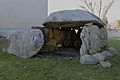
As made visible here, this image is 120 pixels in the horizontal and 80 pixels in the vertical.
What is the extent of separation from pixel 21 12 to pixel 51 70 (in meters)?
6.72

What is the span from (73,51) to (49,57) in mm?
1280

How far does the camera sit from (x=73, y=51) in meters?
8.04

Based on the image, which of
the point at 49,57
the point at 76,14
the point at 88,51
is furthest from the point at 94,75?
the point at 76,14

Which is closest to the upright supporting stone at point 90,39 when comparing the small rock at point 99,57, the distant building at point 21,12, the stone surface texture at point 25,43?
the small rock at point 99,57

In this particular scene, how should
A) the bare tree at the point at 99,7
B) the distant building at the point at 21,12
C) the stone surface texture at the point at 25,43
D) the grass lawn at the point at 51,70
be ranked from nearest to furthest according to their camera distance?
the grass lawn at the point at 51,70, the stone surface texture at the point at 25,43, the distant building at the point at 21,12, the bare tree at the point at 99,7

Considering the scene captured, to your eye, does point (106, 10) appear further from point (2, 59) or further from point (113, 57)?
point (2, 59)

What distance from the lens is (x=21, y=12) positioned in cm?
1210

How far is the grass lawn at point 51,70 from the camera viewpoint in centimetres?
545

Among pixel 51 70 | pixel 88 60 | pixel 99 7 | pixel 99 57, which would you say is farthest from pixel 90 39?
pixel 99 7

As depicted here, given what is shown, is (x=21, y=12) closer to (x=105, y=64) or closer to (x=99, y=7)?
(x=105, y=64)

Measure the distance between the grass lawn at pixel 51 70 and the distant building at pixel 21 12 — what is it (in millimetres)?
5246

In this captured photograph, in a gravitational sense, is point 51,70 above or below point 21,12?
below

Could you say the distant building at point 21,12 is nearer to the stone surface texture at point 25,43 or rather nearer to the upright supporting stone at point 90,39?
the stone surface texture at point 25,43

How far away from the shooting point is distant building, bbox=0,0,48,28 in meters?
11.6
